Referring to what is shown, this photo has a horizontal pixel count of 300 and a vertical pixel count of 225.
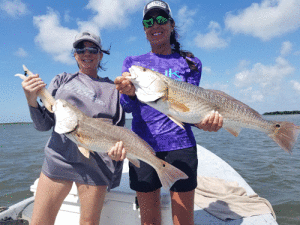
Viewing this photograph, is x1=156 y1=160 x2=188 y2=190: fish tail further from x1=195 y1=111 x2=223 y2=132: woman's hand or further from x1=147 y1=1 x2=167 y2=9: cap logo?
x1=147 y1=1 x2=167 y2=9: cap logo

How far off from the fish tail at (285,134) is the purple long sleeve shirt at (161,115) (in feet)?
3.26

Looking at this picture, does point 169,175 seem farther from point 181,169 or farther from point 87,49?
point 87,49

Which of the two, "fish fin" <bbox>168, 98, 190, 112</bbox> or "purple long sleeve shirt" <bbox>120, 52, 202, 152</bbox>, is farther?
"purple long sleeve shirt" <bbox>120, 52, 202, 152</bbox>

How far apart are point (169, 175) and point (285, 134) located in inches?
58.4

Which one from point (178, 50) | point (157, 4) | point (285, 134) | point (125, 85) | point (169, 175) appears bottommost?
point (169, 175)

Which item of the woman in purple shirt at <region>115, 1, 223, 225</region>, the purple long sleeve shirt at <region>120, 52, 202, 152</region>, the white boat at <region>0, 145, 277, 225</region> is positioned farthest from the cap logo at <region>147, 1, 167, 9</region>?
the white boat at <region>0, 145, 277, 225</region>

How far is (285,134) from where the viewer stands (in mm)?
2389

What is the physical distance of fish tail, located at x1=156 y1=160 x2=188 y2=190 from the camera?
7.36 ft

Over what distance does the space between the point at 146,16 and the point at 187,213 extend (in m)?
2.58

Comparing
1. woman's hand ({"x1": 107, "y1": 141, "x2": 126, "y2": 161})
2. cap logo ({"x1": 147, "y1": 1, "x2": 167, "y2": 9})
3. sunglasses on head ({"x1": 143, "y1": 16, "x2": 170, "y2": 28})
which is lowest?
woman's hand ({"x1": 107, "y1": 141, "x2": 126, "y2": 161})

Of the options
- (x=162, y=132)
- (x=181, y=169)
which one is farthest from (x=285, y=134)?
(x=162, y=132)

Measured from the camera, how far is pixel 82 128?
93.4 inches

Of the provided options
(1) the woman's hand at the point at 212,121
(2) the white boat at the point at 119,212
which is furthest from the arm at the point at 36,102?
(1) the woman's hand at the point at 212,121

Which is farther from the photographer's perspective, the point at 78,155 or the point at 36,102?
the point at 78,155
